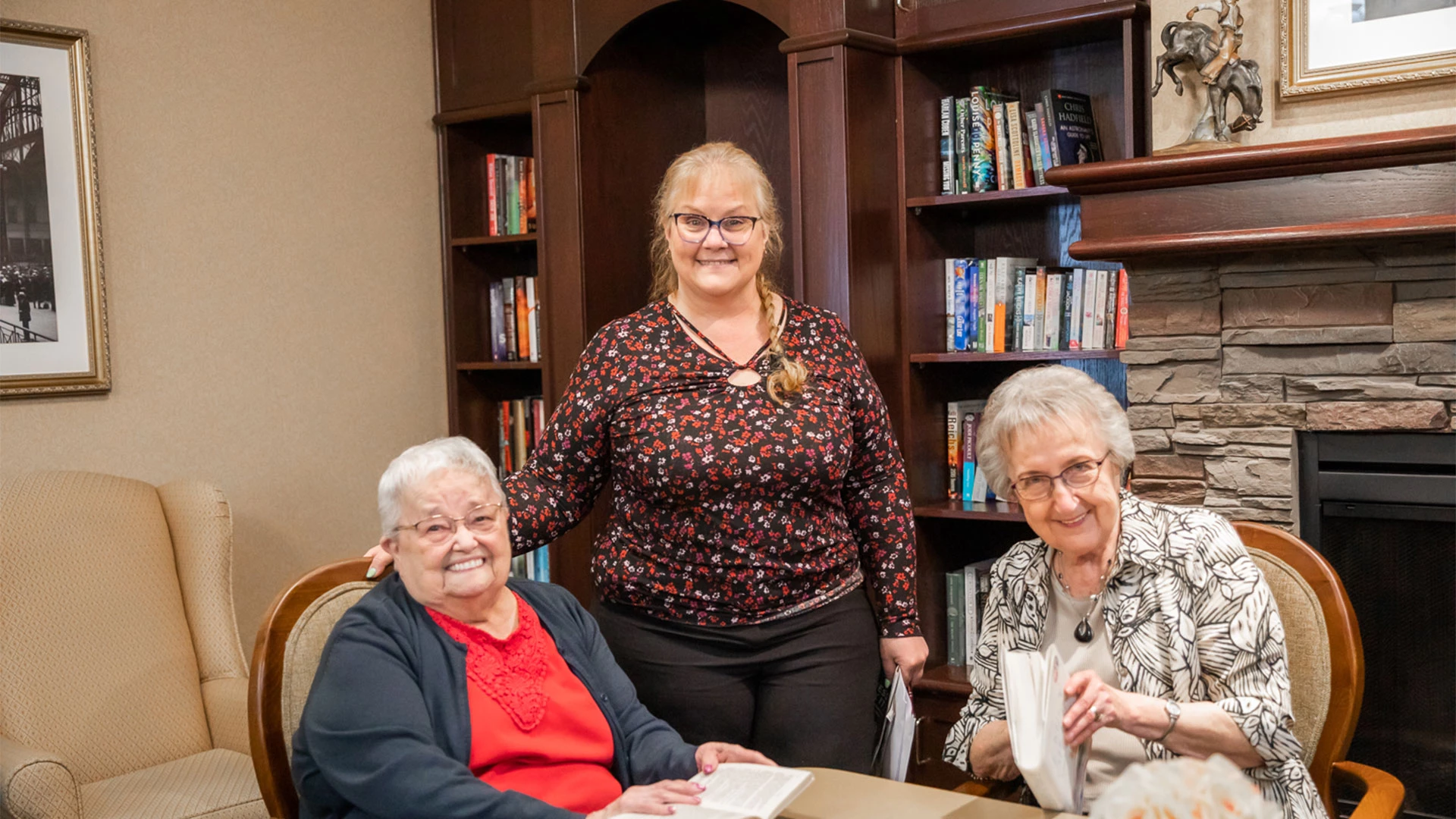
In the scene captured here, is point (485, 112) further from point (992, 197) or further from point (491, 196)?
point (992, 197)

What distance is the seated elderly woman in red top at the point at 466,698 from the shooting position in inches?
60.3

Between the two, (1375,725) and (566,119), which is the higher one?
(566,119)

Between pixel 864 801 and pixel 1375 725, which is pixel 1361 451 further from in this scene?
pixel 864 801

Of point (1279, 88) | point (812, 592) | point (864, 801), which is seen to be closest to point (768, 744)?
point (812, 592)

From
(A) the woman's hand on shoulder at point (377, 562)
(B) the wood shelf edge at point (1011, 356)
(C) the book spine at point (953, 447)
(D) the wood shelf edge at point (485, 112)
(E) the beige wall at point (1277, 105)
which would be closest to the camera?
(A) the woman's hand on shoulder at point (377, 562)

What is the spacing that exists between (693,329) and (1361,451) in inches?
57.0

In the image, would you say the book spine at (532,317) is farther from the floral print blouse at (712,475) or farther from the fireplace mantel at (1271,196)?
the fireplace mantel at (1271,196)

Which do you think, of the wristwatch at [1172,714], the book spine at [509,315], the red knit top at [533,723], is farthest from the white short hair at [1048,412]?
the book spine at [509,315]

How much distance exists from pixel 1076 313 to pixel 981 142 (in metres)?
0.51

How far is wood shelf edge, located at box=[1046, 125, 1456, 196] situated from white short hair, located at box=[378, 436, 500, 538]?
59.8 inches

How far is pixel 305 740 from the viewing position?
62.7 inches

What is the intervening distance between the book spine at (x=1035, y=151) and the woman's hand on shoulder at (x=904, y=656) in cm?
140

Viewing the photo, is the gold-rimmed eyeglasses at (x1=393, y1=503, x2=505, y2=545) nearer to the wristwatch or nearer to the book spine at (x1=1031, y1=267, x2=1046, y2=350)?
the wristwatch

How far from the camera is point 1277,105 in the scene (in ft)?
8.32
